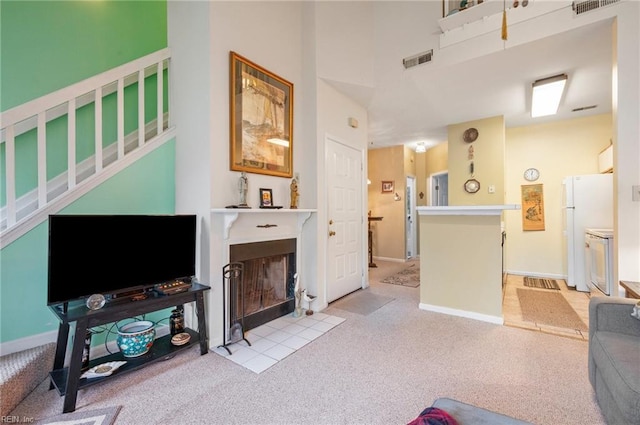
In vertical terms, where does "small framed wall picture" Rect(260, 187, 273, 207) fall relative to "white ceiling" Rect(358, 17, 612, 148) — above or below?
below

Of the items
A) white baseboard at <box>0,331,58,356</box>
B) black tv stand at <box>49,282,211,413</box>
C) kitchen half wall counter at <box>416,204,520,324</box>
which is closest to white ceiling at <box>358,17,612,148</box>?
kitchen half wall counter at <box>416,204,520,324</box>

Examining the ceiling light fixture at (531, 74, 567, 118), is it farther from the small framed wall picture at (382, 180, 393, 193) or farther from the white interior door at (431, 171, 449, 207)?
the small framed wall picture at (382, 180, 393, 193)

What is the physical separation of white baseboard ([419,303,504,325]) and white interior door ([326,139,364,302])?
107cm

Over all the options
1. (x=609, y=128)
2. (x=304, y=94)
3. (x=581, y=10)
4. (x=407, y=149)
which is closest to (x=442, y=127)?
(x=407, y=149)

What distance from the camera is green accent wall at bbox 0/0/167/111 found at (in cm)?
232

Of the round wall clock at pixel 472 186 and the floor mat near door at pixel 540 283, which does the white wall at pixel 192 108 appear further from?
the floor mat near door at pixel 540 283

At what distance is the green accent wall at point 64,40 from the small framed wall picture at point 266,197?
1.98 meters

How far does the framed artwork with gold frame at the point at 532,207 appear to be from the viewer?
5059mm

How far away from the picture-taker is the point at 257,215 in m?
2.92

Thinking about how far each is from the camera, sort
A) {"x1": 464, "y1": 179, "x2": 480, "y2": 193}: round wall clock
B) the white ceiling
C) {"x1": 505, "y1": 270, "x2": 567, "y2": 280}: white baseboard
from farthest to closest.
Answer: {"x1": 464, "y1": 179, "x2": 480, "y2": 193}: round wall clock < {"x1": 505, "y1": 270, "x2": 567, "y2": 280}: white baseboard < the white ceiling

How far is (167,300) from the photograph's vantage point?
2.19m

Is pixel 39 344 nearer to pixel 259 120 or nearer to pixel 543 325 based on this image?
pixel 259 120

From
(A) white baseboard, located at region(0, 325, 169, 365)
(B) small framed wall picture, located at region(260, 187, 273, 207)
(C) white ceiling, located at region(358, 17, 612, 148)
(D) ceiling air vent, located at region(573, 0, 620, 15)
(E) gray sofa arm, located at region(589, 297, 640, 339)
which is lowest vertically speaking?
(A) white baseboard, located at region(0, 325, 169, 365)

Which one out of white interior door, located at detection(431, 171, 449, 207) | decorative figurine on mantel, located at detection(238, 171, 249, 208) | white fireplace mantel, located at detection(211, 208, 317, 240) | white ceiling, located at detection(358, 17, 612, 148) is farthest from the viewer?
white interior door, located at detection(431, 171, 449, 207)
